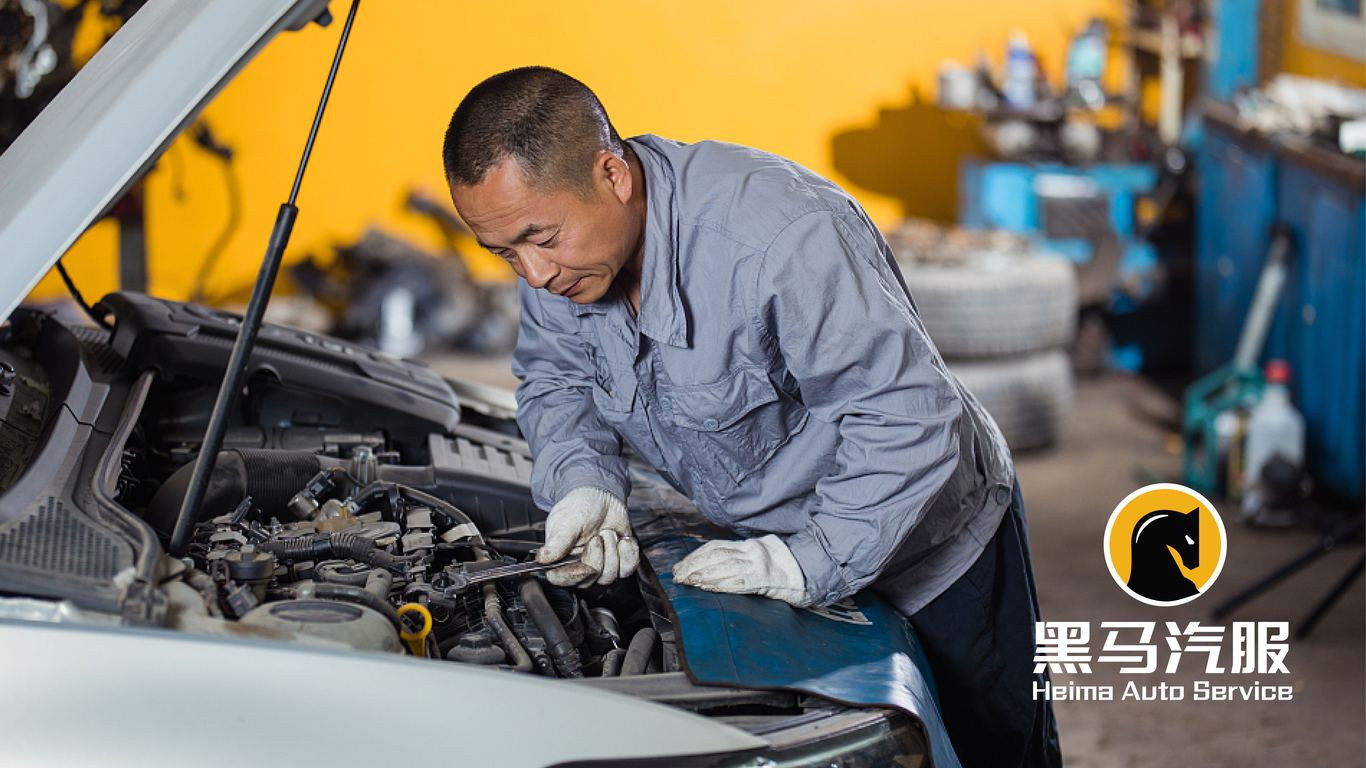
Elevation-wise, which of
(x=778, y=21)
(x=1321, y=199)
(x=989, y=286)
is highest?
(x=778, y=21)

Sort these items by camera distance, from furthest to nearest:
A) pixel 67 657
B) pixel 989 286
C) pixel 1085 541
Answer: pixel 989 286, pixel 1085 541, pixel 67 657

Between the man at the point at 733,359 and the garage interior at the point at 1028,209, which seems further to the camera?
the garage interior at the point at 1028,209

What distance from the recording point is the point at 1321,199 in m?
4.59

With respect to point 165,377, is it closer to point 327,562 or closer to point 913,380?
point 327,562

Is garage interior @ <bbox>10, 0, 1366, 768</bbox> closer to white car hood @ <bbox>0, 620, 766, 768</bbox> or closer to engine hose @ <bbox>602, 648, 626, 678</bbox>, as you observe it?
engine hose @ <bbox>602, 648, 626, 678</bbox>

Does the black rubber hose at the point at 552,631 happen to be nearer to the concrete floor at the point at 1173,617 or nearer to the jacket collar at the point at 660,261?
the jacket collar at the point at 660,261

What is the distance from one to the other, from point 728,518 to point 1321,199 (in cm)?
334

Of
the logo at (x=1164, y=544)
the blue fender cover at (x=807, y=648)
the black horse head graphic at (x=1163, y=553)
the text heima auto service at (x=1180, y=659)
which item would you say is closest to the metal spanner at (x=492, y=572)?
the blue fender cover at (x=807, y=648)

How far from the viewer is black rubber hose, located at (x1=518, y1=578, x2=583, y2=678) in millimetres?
1667

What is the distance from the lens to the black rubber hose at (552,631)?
1.67 m

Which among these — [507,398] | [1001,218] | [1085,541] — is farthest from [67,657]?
[1001,218]

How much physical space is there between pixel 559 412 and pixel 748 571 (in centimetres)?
47

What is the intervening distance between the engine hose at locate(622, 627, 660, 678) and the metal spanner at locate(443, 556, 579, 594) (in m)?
0.14

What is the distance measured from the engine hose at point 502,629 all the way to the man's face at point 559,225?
15.1 inches
